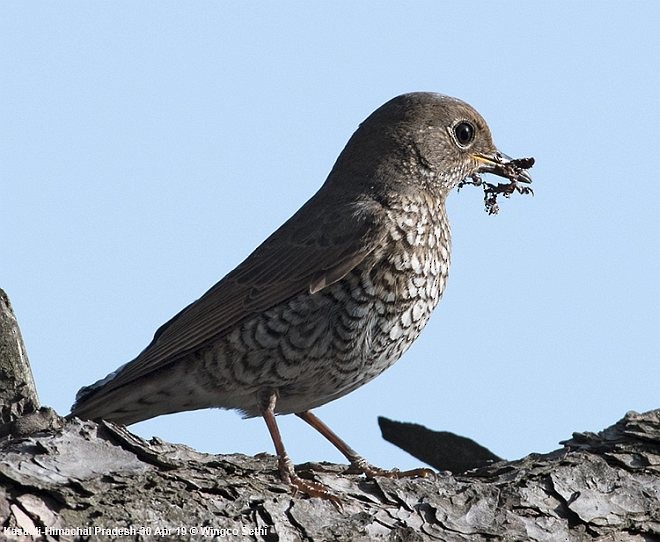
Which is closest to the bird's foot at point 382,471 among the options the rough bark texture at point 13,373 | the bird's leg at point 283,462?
the bird's leg at point 283,462

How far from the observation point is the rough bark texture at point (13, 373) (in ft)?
17.1

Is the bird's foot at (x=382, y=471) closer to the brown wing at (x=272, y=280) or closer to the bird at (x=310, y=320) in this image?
the bird at (x=310, y=320)

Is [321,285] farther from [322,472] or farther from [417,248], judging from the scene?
[322,472]

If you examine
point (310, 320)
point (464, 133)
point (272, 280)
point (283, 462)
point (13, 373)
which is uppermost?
point (464, 133)

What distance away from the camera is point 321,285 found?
20.9ft

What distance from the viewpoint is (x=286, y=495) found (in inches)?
195

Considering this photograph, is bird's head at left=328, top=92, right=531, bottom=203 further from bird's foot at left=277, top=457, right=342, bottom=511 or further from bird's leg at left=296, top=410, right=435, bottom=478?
bird's foot at left=277, top=457, right=342, bottom=511

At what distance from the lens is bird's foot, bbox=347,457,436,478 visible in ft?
19.3

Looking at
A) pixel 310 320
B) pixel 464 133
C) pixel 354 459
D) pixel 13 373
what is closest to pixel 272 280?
→ pixel 310 320

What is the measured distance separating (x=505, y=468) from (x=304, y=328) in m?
1.42

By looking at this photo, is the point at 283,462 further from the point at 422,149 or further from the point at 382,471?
the point at 422,149

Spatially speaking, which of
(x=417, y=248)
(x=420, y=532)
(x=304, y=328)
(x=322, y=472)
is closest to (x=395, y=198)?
(x=417, y=248)

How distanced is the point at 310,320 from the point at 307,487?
1.43 meters

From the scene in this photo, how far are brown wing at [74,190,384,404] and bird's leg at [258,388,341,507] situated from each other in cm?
49
